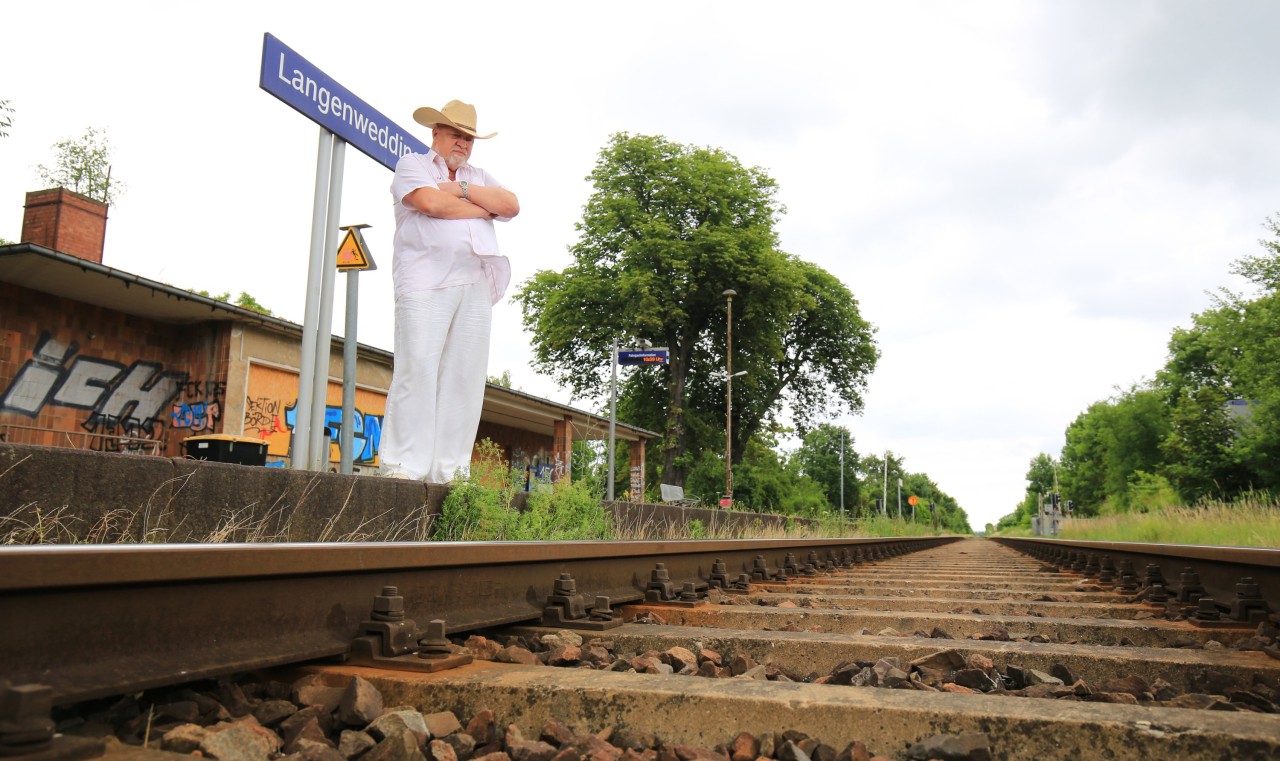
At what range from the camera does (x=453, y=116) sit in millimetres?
5348

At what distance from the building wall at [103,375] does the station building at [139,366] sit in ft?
0.05

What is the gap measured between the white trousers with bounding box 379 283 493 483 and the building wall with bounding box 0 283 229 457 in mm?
8761

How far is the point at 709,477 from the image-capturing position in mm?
47906

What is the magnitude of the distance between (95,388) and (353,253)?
9.57 meters

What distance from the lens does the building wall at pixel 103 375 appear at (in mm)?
12797

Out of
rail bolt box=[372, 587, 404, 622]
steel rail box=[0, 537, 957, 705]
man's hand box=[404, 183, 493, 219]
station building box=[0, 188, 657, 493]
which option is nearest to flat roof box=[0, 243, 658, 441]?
station building box=[0, 188, 657, 493]

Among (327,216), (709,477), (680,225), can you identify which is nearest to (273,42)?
(327,216)

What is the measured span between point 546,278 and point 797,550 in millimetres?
31752

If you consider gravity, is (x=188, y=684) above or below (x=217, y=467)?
below

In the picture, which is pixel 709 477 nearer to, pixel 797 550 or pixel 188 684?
pixel 797 550

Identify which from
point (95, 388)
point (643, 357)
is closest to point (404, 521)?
point (95, 388)

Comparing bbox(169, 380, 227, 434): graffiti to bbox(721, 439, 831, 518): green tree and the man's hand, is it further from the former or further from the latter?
bbox(721, 439, 831, 518): green tree

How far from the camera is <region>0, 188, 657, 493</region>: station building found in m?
12.6

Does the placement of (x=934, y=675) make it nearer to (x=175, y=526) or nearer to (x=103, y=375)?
(x=175, y=526)
